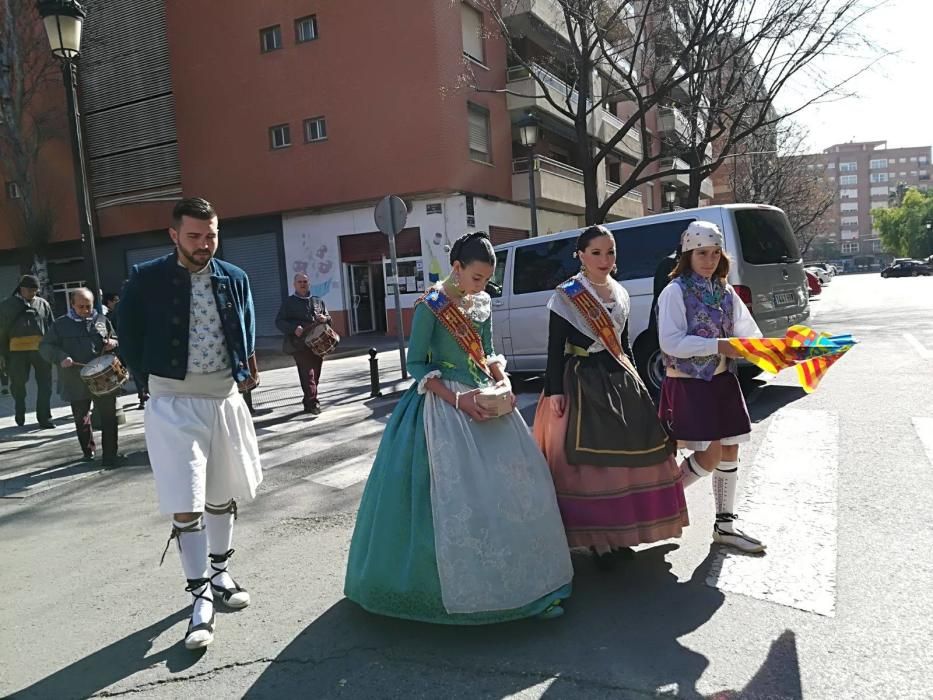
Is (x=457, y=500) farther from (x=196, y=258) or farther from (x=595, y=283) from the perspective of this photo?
(x=196, y=258)

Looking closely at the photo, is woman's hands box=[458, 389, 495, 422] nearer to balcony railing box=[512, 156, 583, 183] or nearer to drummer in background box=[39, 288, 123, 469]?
drummer in background box=[39, 288, 123, 469]

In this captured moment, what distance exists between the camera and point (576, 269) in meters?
8.55

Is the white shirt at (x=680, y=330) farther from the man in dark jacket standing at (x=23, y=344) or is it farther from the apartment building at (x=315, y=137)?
the apartment building at (x=315, y=137)

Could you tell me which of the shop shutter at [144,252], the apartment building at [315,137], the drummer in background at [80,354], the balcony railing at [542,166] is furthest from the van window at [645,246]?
the shop shutter at [144,252]

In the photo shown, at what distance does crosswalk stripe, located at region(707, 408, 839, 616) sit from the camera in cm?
332

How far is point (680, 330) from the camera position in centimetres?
362

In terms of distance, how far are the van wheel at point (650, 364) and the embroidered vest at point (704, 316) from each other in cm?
401

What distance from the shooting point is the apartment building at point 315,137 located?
19.6m

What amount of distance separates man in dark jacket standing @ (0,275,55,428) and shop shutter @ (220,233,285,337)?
13.0 metres

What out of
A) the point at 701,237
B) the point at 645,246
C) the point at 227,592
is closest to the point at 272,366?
the point at 645,246

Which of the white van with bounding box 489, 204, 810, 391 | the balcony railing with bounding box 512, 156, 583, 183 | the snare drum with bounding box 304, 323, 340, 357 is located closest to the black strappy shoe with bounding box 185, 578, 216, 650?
the white van with bounding box 489, 204, 810, 391

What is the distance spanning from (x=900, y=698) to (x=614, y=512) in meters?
1.34

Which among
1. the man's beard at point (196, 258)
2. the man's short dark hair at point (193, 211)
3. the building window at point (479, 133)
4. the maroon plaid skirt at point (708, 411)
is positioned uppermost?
the building window at point (479, 133)

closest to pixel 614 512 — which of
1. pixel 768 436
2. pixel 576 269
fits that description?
pixel 768 436
